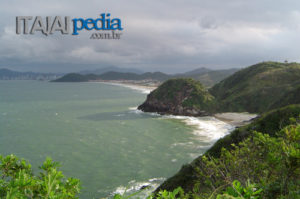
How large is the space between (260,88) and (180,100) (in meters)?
46.1

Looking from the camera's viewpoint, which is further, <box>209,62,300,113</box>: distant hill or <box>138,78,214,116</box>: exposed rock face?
<box>209,62,300,113</box>: distant hill

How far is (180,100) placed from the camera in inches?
4070

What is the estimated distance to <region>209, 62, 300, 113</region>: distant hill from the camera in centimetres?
10031

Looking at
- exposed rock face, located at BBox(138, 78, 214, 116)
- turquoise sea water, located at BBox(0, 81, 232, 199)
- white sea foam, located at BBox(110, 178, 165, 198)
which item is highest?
exposed rock face, located at BBox(138, 78, 214, 116)

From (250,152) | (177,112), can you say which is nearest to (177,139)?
(177,112)

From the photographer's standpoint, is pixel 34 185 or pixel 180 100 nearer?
pixel 34 185

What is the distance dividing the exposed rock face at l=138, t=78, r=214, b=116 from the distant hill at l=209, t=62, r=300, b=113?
11.0 meters

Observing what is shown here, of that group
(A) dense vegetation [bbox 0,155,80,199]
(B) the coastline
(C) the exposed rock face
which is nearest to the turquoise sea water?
(B) the coastline

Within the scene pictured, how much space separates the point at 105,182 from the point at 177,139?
2887 centimetres

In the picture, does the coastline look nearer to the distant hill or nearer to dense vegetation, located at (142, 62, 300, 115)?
dense vegetation, located at (142, 62, 300, 115)

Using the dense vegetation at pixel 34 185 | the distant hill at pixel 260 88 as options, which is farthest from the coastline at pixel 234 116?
the dense vegetation at pixel 34 185

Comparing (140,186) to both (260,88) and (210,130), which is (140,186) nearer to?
(210,130)

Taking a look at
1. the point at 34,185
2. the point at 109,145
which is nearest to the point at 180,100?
the point at 109,145

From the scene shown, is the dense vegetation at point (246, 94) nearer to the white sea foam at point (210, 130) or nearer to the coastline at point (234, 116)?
the coastline at point (234, 116)
